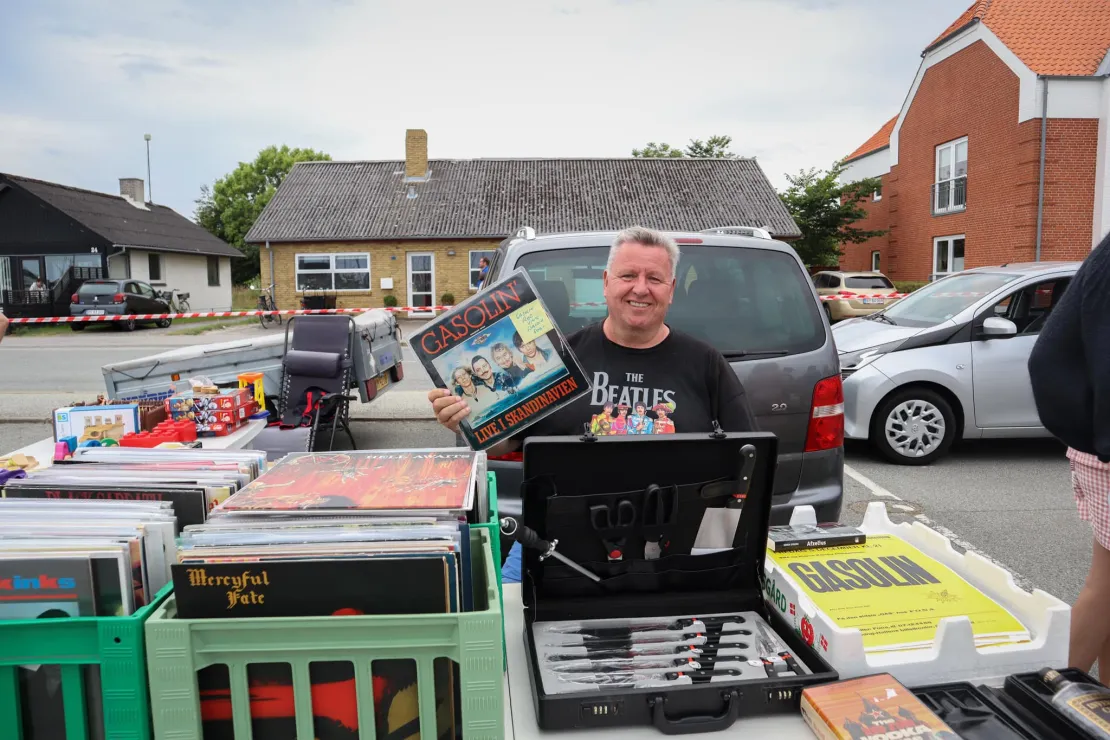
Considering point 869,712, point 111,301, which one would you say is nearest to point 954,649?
point 869,712

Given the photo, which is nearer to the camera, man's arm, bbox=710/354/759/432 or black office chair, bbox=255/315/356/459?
man's arm, bbox=710/354/759/432

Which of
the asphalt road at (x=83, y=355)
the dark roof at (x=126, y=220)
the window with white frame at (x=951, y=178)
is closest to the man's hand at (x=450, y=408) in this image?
the asphalt road at (x=83, y=355)

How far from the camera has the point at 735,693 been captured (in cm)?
150

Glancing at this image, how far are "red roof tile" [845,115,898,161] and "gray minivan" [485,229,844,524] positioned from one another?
106ft

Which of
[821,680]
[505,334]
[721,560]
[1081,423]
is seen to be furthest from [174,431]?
[1081,423]

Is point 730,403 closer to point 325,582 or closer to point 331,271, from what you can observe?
point 325,582

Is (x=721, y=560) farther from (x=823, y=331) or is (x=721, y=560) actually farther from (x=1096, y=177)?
(x=1096, y=177)

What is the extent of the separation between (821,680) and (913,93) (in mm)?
30976

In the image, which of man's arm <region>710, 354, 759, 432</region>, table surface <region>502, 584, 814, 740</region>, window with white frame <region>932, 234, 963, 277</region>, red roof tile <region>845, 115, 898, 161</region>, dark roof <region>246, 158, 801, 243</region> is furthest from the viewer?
red roof tile <region>845, 115, 898, 161</region>

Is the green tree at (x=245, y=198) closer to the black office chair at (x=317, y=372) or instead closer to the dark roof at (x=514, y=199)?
the dark roof at (x=514, y=199)

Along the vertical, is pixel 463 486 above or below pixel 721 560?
above

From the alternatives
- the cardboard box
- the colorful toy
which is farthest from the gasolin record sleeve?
the colorful toy

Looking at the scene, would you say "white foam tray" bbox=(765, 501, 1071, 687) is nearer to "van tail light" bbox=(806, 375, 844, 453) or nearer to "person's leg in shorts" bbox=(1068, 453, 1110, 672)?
"person's leg in shorts" bbox=(1068, 453, 1110, 672)

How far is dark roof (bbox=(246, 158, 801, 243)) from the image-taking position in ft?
100
